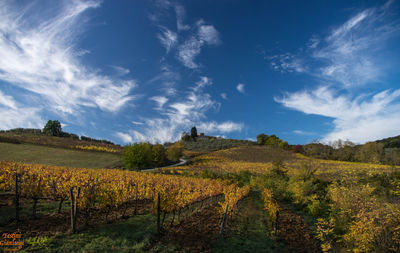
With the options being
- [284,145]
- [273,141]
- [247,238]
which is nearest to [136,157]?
[247,238]

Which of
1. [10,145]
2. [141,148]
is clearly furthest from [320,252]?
[10,145]

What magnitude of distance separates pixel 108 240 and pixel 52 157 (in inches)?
1654

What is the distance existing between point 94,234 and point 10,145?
4996 centimetres

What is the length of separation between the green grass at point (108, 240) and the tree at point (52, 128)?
79.7m

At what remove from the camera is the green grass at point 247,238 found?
809cm

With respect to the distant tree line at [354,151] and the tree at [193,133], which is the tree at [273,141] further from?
the tree at [193,133]

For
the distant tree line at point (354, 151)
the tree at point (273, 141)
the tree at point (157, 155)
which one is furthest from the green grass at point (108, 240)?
the tree at point (273, 141)

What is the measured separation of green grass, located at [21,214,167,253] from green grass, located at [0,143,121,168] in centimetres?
3446

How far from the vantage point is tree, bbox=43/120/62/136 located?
69.0 m

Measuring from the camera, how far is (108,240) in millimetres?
7148

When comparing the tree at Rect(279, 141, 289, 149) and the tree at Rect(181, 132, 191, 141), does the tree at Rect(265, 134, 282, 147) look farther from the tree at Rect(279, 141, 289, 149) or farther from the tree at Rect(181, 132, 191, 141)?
the tree at Rect(181, 132, 191, 141)

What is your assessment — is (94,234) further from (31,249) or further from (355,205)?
(355,205)

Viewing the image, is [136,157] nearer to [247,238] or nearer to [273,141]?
[247,238]

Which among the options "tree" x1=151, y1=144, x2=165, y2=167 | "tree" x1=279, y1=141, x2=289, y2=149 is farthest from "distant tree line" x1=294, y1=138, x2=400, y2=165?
"tree" x1=151, y1=144, x2=165, y2=167
